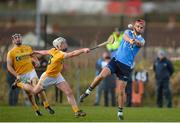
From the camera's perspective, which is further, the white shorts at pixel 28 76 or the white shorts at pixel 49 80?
the white shorts at pixel 28 76

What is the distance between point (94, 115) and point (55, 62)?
1782 millimetres

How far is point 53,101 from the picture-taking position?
32031 millimetres

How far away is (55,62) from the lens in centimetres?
2364

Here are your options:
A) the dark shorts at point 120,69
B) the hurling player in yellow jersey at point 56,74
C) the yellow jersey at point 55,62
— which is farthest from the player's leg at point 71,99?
the dark shorts at point 120,69

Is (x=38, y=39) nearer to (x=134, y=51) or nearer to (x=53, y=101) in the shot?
(x=53, y=101)

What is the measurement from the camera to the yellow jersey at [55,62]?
23484mm

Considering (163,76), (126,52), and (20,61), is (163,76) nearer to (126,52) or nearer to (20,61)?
(20,61)

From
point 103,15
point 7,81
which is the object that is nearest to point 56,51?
point 7,81

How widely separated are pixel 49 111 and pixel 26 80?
3.40ft

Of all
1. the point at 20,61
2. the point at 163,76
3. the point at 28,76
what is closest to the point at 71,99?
the point at 28,76

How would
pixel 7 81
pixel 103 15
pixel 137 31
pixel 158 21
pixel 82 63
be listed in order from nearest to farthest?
pixel 137 31 < pixel 7 81 < pixel 82 63 < pixel 103 15 < pixel 158 21

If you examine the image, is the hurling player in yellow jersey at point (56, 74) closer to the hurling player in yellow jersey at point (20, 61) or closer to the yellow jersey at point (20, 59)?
the hurling player in yellow jersey at point (20, 61)

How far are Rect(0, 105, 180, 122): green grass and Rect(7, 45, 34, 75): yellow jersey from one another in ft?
3.72

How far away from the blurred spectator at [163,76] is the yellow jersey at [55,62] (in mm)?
7472
